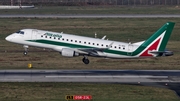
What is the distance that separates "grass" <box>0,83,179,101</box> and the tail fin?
10.2 metres

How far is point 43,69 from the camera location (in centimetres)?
7381

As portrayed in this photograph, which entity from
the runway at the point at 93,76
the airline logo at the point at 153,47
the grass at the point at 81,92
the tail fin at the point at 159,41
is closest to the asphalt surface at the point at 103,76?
the runway at the point at 93,76

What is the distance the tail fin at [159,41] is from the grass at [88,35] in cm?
707

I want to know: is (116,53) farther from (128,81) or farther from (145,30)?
(145,30)

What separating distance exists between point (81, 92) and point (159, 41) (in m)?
16.3

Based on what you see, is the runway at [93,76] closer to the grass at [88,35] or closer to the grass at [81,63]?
the grass at [81,63]

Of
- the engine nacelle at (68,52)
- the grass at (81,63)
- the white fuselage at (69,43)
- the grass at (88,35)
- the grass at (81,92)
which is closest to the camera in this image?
the grass at (81,92)

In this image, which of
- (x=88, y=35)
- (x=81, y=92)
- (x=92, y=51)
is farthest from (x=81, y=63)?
(x=88, y=35)

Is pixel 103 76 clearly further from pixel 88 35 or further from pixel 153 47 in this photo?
pixel 88 35

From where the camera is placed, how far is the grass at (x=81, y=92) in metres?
54.8

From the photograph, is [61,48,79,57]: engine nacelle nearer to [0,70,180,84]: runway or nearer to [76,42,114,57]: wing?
[76,42,114,57]: wing

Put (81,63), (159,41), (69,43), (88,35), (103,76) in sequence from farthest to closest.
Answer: (88,35) → (81,63) → (69,43) → (159,41) → (103,76)

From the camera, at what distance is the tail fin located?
69250mm

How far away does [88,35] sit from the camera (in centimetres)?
10788
